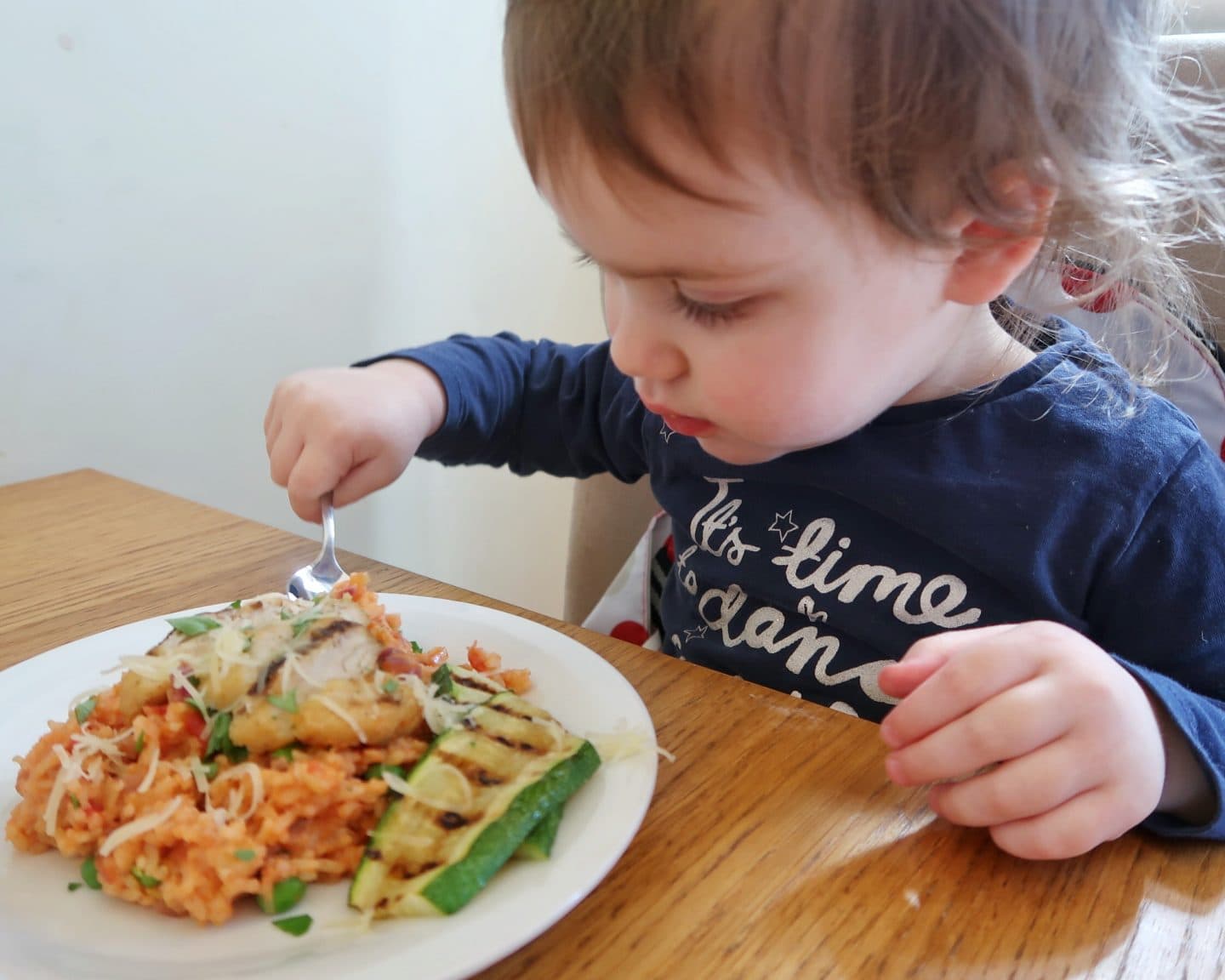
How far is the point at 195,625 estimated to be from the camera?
57 centimetres

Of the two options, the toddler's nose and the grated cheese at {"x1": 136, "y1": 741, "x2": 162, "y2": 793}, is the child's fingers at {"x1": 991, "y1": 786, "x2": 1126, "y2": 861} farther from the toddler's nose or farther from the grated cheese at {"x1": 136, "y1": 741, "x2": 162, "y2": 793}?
the grated cheese at {"x1": 136, "y1": 741, "x2": 162, "y2": 793}

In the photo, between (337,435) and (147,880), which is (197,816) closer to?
(147,880)

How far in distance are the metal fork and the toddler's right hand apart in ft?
0.12

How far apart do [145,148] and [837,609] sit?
39.8 inches

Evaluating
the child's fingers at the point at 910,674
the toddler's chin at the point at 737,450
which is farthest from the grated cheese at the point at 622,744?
the toddler's chin at the point at 737,450

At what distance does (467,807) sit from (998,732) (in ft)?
0.84

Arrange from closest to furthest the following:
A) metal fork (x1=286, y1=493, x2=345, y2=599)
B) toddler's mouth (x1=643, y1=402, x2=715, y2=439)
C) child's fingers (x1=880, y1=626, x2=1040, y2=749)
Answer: child's fingers (x1=880, y1=626, x2=1040, y2=749) → toddler's mouth (x1=643, y1=402, x2=715, y2=439) → metal fork (x1=286, y1=493, x2=345, y2=599)

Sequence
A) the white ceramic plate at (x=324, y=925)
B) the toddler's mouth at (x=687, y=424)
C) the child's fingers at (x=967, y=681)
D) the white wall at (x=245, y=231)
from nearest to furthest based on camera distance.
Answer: the white ceramic plate at (x=324, y=925) → the child's fingers at (x=967, y=681) → the toddler's mouth at (x=687, y=424) → the white wall at (x=245, y=231)

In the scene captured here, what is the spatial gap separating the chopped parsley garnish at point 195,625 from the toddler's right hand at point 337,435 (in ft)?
0.69

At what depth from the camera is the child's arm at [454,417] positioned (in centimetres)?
79

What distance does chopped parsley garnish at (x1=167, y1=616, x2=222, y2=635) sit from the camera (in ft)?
1.84

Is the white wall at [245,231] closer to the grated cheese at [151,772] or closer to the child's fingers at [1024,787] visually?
the grated cheese at [151,772]

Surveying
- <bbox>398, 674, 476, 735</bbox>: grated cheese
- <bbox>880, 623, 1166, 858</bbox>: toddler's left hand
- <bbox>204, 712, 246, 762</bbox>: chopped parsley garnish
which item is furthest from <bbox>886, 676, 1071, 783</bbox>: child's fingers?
<bbox>204, 712, 246, 762</bbox>: chopped parsley garnish

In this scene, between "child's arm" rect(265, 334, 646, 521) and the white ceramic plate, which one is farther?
"child's arm" rect(265, 334, 646, 521)
